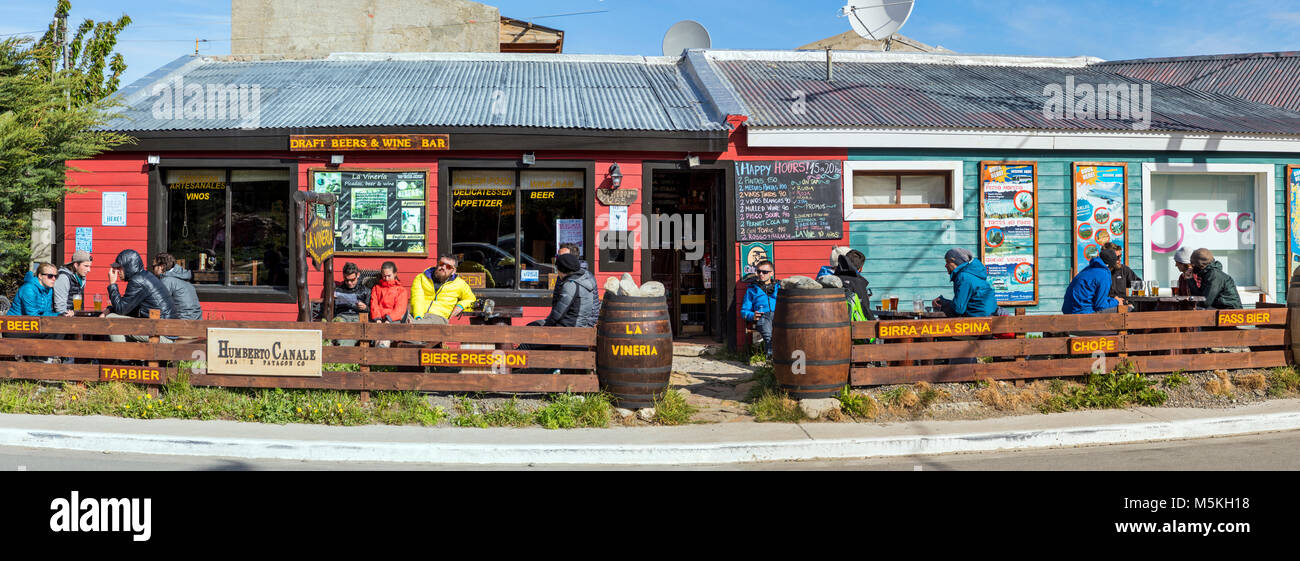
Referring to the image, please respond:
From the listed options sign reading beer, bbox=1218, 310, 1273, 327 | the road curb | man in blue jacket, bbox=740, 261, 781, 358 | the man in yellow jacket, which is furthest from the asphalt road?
man in blue jacket, bbox=740, 261, 781, 358

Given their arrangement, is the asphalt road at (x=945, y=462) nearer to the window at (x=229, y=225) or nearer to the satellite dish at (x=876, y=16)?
the window at (x=229, y=225)

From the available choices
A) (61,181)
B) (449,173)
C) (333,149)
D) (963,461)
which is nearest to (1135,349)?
(963,461)

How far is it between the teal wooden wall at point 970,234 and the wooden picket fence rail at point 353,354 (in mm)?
5439

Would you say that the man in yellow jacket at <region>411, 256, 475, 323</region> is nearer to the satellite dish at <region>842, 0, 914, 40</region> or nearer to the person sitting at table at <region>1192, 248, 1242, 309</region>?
the satellite dish at <region>842, 0, 914, 40</region>

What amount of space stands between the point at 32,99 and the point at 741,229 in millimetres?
9087

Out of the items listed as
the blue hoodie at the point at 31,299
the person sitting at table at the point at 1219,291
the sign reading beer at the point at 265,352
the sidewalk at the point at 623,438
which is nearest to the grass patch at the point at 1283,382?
the sidewalk at the point at 623,438

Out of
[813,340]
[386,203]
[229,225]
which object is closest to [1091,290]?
[813,340]

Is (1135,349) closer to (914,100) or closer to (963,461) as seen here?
(963,461)

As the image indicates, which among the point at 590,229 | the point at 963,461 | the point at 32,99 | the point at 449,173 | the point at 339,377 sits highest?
the point at 32,99

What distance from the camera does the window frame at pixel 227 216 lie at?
11.2 meters

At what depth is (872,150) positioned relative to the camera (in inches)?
444

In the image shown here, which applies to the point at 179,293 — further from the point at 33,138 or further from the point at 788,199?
the point at 788,199

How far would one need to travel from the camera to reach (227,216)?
11508 millimetres

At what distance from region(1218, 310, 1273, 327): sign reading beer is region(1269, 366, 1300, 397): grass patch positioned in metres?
0.52
